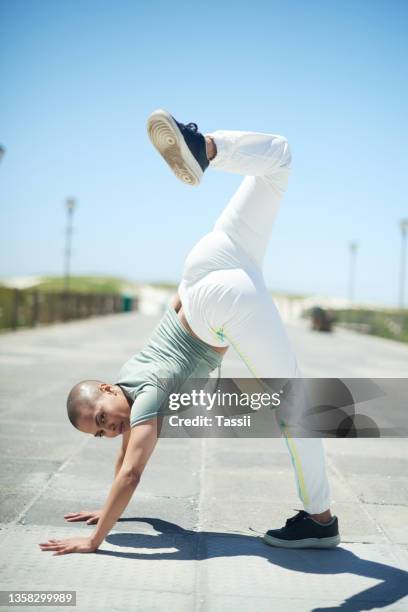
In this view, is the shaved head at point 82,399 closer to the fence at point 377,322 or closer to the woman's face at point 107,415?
the woman's face at point 107,415

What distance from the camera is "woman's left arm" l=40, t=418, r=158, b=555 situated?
2.64 meters

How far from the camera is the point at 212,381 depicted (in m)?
3.26

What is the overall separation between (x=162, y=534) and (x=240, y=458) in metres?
1.89

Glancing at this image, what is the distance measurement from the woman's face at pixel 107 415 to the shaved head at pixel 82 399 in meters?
0.01

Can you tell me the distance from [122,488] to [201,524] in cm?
82

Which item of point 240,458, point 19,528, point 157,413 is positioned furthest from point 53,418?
point 157,413

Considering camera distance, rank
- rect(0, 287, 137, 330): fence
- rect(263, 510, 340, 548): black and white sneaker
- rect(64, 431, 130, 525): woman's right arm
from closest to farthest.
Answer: rect(263, 510, 340, 548): black and white sneaker → rect(64, 431, 130, 525): woman's right arm → rect(0, 287, 137, 330): fence

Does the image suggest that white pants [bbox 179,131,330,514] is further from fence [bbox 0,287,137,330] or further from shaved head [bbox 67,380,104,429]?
fence [bbox 0,287,137,330]

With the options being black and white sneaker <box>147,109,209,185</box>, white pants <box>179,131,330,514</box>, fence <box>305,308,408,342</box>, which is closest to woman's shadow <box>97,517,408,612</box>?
white pants <box>179,131,330,514</box>

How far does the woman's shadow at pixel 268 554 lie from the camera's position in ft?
8.23

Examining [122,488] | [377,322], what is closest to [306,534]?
[122,488]

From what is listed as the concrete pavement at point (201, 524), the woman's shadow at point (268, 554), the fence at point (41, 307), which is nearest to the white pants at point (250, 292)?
the woman's shadow at point (268, 554)

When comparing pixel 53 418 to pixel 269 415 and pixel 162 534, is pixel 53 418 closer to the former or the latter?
pixel 269 415
